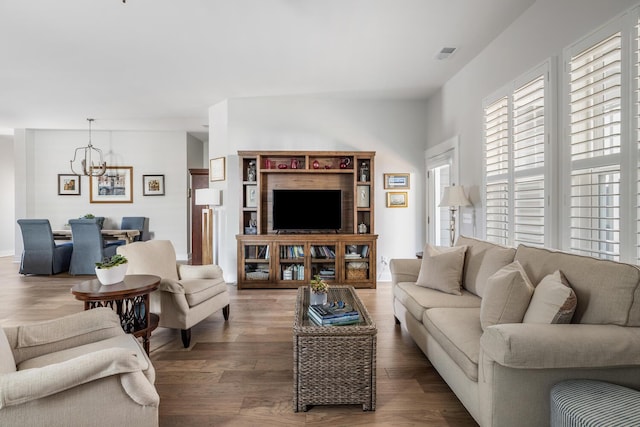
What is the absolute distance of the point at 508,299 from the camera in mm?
1805

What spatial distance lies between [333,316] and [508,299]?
39.1 inches

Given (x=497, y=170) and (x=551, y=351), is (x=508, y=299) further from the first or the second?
(x=497, y=170)

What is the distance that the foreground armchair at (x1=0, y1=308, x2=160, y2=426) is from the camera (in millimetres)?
1222

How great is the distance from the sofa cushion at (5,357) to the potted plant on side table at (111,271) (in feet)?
3.25

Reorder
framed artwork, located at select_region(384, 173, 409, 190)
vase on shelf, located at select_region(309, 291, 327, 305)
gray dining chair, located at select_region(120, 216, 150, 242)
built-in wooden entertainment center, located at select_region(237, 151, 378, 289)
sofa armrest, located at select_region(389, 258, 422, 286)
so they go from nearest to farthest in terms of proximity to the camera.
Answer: vase on shelf, located at select_region(309, 291, 327, 305), sofa armrest, located at select_region(389, 258, 422, 286), built-in wooden entertainment center, located at select_region(237, 151, 378, 289), framed artwork, located at select_region(384, 173, 409, 190), gray dining chair, located at select_region(120, 216, 150, 242)

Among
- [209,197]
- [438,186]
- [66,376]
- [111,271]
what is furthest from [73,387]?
[438,186]

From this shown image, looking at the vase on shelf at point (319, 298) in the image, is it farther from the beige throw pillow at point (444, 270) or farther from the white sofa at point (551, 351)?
the beige throw pillow at point (444, 270)

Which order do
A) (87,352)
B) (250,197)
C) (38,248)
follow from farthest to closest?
(38,248)
(250,197)
(87,352)

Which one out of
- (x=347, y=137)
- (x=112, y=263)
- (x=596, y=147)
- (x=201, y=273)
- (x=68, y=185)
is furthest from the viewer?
(x=68, y=185)

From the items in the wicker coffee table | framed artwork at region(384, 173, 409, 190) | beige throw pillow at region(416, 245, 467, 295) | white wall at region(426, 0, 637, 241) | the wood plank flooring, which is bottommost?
the wood plank flooring

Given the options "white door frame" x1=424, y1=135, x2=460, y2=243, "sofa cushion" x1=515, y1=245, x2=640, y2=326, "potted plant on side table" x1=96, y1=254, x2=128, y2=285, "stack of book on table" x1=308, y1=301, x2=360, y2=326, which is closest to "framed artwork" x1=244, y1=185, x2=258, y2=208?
"potted plant on side table" x1=96, y1=254, x2=128, y2=285

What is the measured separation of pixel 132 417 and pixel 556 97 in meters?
3.27

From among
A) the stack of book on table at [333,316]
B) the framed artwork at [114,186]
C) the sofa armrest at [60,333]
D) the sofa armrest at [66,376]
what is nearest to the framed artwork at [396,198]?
the stack of book on table at [333,316]

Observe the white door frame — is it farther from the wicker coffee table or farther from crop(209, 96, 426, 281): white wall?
the wicker coffee table
